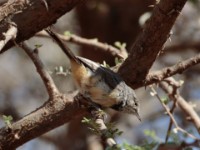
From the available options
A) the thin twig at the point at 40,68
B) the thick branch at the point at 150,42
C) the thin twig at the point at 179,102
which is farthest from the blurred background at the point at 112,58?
the thick branch at the point at 150,42

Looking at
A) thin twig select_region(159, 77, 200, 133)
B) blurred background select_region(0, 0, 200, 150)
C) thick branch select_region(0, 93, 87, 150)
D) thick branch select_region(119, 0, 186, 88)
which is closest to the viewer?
thick branch select_region(119, 0, 186, 88)

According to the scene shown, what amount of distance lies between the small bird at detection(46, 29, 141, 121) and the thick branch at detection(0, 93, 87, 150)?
151 millimetres

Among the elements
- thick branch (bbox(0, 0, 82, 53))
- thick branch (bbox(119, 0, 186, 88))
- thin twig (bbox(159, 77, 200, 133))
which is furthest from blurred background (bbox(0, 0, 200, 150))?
thick branch (bbox(0, 0, 82, 53))

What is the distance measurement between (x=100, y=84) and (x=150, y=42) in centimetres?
23

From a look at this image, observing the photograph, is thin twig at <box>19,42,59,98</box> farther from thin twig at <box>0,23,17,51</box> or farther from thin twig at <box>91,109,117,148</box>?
thin twig at <box>91,109,117,148</box>

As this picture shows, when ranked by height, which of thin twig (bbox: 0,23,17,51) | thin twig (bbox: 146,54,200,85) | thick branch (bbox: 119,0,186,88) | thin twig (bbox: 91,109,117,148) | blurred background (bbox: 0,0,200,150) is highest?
thin twig (bbox: 0,23,17,51)

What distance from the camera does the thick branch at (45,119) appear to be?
192 cm

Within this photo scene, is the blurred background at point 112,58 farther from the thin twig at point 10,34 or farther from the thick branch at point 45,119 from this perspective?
the thin twig at point 10,34

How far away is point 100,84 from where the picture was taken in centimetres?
172

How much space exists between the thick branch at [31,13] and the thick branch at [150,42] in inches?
10.6

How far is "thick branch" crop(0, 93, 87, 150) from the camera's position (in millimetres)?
1917

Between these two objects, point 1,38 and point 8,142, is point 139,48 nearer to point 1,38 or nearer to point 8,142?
point 1,38

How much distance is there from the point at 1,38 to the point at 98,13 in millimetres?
2801

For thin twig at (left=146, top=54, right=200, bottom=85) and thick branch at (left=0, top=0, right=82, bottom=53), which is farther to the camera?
thin twig at (left=146, top=54, right=200, bottom=85)
